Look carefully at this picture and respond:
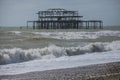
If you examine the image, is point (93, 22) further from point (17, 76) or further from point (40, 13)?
point (17, 76)

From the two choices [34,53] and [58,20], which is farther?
[58,20]

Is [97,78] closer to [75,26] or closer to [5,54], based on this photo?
[5,54]

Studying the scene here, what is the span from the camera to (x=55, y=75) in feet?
26.6

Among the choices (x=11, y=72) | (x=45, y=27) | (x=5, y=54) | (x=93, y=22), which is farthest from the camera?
(x=93, y=22)

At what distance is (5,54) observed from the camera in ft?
44.0

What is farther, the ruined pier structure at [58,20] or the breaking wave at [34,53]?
the ruined pier structure at [58,20]

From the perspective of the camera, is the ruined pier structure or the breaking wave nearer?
the breaking wave

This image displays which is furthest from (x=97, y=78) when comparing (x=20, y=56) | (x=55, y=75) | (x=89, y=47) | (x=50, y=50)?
(x=89, y=47)

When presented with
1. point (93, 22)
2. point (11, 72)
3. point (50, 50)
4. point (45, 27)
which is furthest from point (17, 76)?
point (93, 22)

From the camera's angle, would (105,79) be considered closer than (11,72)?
Yes

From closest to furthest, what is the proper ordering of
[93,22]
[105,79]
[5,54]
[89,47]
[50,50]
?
[105,79]
[5,54]
[50,50]
[89,47]
[93,22]

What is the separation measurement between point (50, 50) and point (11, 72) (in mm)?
7232

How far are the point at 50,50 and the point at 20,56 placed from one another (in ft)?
8.60

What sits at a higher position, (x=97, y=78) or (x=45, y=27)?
(x=97, y=78)
